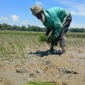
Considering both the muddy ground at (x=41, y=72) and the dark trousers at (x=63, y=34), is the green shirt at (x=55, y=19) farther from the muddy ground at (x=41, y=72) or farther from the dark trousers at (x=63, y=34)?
the muddy ground at (x=41, y=72)

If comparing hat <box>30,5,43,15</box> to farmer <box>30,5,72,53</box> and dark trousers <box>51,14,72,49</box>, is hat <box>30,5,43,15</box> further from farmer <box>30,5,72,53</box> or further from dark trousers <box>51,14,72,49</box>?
dark trousers <box>51,14,72,49</box>

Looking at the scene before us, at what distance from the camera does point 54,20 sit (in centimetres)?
626

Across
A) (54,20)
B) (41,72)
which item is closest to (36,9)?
(54,20)

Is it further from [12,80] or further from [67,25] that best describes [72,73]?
[67,25]

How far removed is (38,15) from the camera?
612cm

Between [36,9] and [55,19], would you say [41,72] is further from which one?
[55,19]

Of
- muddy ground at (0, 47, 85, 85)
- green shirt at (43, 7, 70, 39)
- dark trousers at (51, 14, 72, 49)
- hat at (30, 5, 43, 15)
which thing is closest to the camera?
muddy ground at (0, 47, 85, 85)

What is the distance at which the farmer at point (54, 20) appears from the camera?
6100mm

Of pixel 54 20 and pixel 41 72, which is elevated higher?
pixel 54 20

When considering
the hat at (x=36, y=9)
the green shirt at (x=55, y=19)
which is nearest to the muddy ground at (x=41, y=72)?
the green shirt at (x=55, y=19)

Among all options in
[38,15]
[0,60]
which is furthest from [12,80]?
[38,15]

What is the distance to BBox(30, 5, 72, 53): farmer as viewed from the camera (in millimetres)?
6100

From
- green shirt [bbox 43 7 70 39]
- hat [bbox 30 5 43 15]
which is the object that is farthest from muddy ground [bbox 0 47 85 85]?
hat [bbox 30 5 43 15]

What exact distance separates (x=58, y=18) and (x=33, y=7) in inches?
32.7
